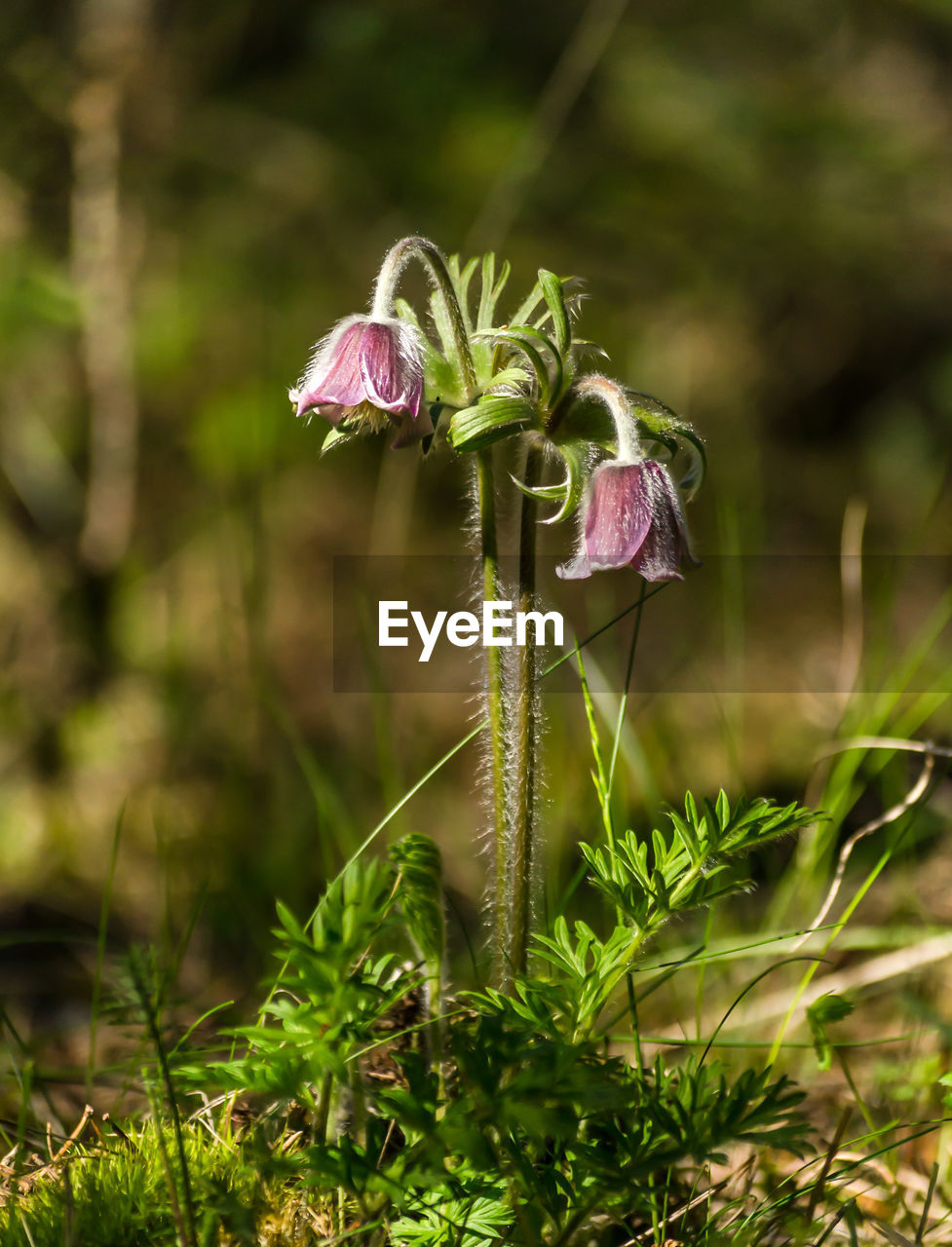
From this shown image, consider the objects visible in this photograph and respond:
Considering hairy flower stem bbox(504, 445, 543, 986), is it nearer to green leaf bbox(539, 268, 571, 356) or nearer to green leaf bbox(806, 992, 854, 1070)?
green leaf bbox(539, 268, 571, 356)

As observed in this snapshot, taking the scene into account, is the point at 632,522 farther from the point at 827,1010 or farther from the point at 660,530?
the point at 827,1010

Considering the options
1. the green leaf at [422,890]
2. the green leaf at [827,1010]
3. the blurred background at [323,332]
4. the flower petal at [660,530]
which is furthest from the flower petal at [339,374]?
the blurred background at [323,332]

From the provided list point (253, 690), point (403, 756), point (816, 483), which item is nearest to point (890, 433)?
point (816, 483)

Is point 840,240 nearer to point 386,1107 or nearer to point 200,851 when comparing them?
point 200,851

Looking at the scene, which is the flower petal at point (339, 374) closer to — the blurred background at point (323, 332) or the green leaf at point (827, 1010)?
the green leaf at point (827, 1010)

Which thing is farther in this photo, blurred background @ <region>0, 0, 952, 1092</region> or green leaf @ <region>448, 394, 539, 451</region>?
blurred background @ <region>0, 0, 952, 1092</region>

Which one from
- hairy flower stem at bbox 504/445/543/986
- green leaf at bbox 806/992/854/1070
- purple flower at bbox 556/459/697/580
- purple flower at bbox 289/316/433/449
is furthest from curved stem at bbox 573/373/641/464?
green leaf at bbox 806/992/854/1070
